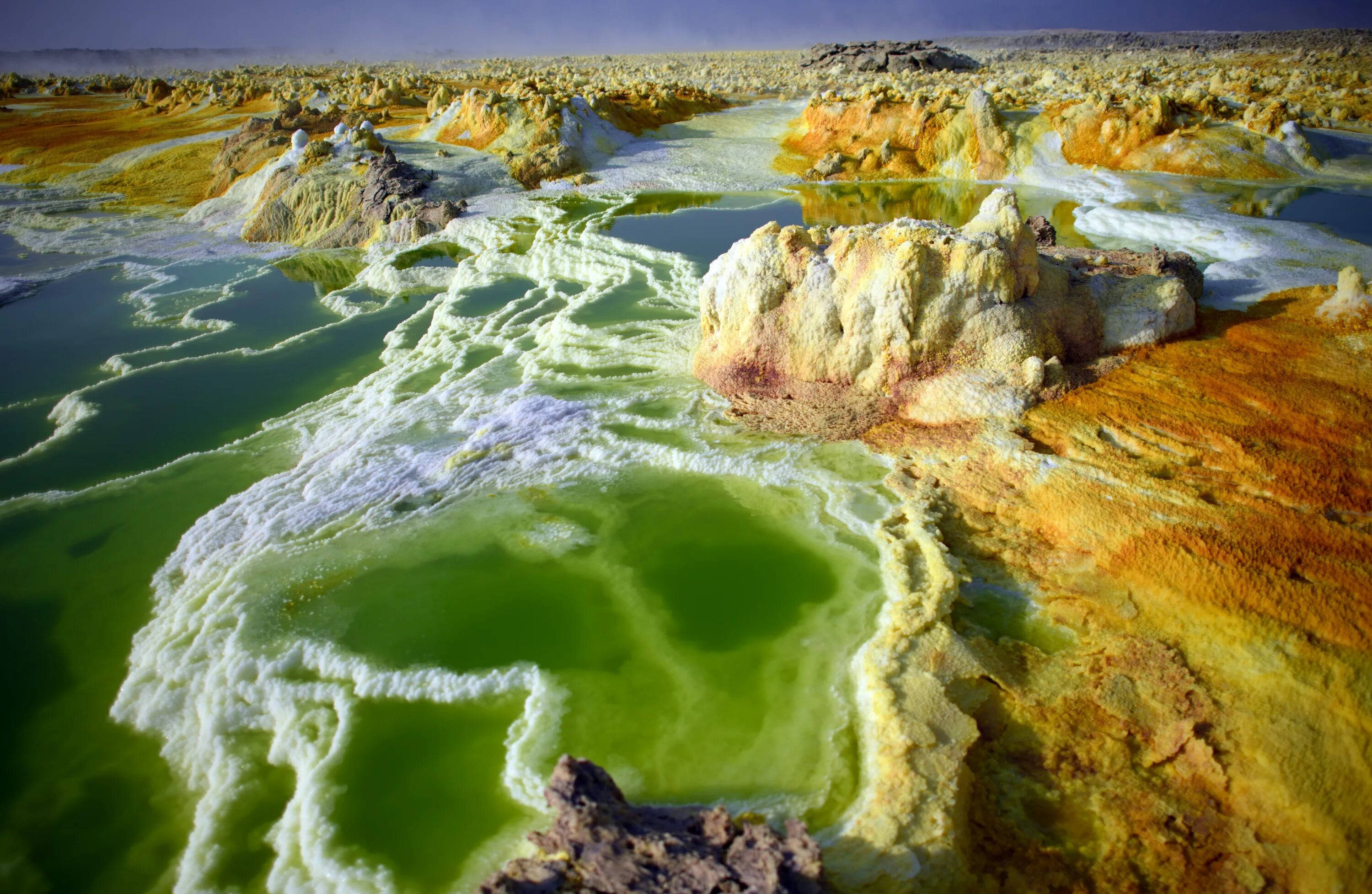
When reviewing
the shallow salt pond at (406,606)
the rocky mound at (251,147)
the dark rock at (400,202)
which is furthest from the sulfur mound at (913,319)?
the rocky mound at (251,147)

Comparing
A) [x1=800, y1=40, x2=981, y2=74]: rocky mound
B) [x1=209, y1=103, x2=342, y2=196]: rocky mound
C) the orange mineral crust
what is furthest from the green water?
[x1=800, y1=40, x2=981, y2=74]: rocky mound

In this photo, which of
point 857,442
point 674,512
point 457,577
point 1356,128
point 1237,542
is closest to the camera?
point 1237,542

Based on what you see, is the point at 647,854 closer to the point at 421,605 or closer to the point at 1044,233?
the point at 421,605

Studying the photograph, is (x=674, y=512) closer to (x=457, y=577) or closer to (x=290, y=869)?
(x=457, y=577)

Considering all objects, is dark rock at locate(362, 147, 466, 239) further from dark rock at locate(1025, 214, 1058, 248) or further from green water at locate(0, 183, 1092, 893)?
dark rock at locate(1025, 214, 1058, 248)

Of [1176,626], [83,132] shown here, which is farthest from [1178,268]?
[83,132]

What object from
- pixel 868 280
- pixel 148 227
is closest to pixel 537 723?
pixel 868 280

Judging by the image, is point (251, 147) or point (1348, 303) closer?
point (1348, 303)
